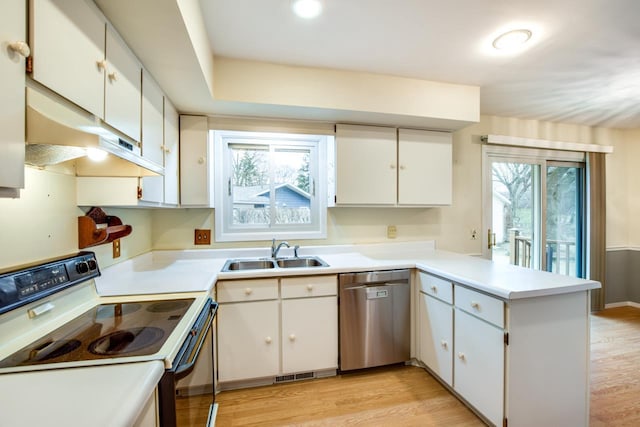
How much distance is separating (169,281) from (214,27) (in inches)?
60.4

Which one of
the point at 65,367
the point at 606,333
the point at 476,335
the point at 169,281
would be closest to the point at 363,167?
the point at 476,335

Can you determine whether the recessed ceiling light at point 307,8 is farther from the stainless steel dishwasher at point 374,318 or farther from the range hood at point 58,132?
the stainless steel dishwasher at point 374,318

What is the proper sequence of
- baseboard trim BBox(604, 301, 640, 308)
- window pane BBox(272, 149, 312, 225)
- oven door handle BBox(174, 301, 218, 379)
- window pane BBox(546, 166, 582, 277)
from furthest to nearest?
baseboard trim BBox(604, 301, 640, 308), window pane BBox(546, 166, 582, 277), window pane BBox(272, 149, 312, 225), oven door handle BBox(174, 301, 218, 379)

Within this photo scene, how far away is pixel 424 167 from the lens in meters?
2.55

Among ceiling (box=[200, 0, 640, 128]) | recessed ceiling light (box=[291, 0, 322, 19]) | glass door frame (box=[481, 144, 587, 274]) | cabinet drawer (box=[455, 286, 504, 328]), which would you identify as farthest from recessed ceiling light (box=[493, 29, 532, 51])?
cabinet drawer (box=[455, 286, 504, 328])

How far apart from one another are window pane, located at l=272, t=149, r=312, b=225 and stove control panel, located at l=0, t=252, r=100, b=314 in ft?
4.95

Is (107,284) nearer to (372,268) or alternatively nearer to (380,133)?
(372,268)

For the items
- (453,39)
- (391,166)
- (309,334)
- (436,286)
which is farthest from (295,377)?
(453,39)

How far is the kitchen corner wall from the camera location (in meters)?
0.98

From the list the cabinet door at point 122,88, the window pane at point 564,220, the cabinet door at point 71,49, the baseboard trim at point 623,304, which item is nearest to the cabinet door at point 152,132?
the cabinet door at point 122,88

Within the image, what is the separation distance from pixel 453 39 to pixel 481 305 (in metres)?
1.67

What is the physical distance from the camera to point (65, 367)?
2.52 feet

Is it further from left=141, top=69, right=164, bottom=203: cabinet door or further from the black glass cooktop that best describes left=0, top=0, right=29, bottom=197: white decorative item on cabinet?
left=141, top=69, right=164, bottom=203: cabinet door

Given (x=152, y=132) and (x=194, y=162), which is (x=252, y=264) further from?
(x=152, y=132)
